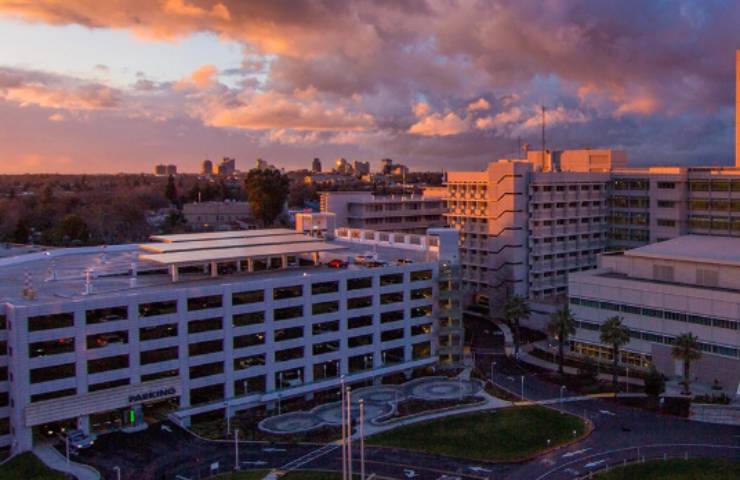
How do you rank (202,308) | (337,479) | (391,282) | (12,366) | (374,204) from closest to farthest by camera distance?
(337,479), (12,366), (202,308), (391,282), (374,204)

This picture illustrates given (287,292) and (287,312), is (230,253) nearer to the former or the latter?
(287,292)

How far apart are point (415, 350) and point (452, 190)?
169 ft

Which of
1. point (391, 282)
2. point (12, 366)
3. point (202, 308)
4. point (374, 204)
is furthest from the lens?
point (374, 204)

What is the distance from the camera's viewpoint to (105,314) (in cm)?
6619

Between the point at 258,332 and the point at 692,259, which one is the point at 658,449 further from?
the point at 258,332

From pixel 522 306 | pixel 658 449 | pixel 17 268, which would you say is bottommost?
pixel 658 449

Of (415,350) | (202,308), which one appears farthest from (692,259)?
(202,308)

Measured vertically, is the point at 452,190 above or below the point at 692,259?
above

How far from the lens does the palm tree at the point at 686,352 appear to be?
75.6 metres

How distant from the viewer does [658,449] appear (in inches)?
2495

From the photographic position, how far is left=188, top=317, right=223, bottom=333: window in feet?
233

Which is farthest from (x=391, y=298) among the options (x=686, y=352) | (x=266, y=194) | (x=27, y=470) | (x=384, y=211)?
(x=266, y=194)

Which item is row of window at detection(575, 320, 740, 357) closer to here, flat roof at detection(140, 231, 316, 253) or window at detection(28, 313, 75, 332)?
flat roof at detection(140, 231, 316, 253)

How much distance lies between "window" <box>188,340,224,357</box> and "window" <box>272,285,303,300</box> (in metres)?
7.67
